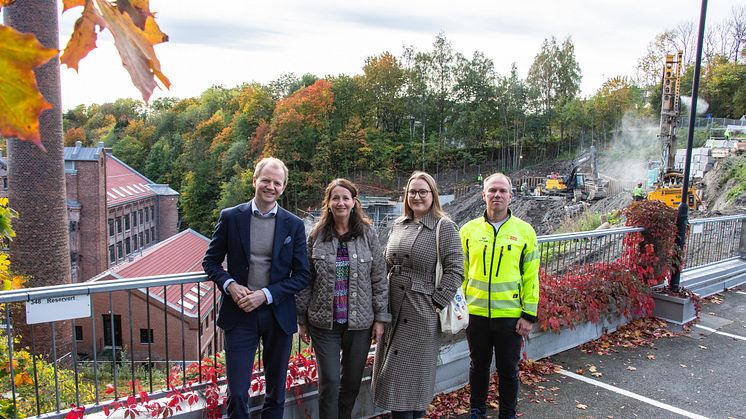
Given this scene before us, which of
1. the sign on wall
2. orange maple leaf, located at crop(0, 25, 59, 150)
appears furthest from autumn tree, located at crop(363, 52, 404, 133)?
orange maple leaf, located at crop(0, 25, 59, 150)

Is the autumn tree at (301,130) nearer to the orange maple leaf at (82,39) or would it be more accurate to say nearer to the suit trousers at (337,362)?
the suit trousers at (337,362)

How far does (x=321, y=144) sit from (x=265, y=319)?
58.6 metres

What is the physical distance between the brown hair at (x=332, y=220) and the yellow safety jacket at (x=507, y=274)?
99 cm

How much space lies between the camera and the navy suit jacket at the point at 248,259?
3131 mm

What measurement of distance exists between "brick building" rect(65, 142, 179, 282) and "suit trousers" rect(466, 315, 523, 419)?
40485 millimetres

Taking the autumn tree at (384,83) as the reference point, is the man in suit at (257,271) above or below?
below

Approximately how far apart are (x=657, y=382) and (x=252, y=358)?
392 cm

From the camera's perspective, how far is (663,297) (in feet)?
22.4

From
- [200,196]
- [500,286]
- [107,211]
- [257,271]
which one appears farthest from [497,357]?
[200,196]

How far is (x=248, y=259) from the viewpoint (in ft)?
10.3

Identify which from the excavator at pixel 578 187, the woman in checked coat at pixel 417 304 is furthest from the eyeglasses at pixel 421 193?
the excavator at pixel 578 187

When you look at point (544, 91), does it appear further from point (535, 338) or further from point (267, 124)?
point (535, 338)

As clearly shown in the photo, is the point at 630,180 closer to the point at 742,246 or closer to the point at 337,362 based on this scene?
the point at 742,246

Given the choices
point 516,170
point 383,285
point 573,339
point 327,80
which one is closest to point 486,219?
point 383,285
